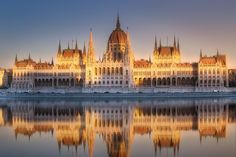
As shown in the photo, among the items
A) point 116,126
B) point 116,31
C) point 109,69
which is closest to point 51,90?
point 109,69

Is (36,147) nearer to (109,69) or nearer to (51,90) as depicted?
(51,90)

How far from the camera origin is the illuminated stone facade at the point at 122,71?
112 metres

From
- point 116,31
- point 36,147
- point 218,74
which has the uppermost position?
point 116,31

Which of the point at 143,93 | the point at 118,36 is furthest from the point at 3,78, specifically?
the point at 143,93

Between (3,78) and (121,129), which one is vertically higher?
(3,78)

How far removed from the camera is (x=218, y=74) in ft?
368

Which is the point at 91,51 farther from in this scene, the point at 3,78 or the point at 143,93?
the point at 3,78

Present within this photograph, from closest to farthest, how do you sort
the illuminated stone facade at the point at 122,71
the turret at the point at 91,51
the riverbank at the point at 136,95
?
the riverbank at the point at 136,95
the illuminated stone facade at the point at 122,71
the turret at the point at 91,51

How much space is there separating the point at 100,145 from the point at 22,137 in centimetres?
667

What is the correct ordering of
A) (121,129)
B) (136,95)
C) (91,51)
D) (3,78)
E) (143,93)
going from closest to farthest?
(121,129)
(136,95)
(143,93)
(91,51)
(3,78)

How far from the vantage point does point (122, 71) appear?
11219cm

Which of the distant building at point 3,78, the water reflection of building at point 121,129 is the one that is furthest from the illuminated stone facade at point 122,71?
the water reflection of building at point 121,129

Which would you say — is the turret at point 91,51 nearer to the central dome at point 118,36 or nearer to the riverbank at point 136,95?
the central dome at point 118,36

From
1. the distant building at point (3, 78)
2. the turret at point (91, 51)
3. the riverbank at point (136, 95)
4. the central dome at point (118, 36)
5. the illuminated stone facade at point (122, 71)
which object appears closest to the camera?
the riverbank at point (136, 95)
